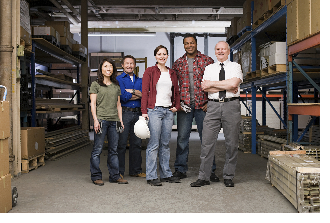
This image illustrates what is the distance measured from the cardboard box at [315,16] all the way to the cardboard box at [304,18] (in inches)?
2.9

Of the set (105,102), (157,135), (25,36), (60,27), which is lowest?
(157,135)

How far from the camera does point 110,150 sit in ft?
14.6

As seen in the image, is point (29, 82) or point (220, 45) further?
point (29, 82)

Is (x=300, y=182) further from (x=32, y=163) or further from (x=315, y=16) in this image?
(x=32, y=163)

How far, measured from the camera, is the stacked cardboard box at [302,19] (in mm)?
4234

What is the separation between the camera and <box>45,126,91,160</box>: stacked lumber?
6.75 metres

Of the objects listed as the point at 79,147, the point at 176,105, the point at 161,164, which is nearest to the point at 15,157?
the point at 161,164

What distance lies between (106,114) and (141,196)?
4.19 feet

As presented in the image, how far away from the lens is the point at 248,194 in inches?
152

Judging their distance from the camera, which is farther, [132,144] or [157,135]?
[132,144]

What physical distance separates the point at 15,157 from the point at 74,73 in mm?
9568

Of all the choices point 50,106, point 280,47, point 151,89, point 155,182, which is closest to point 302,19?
point 280,47

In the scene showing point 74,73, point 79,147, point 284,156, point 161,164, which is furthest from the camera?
point 74,73
